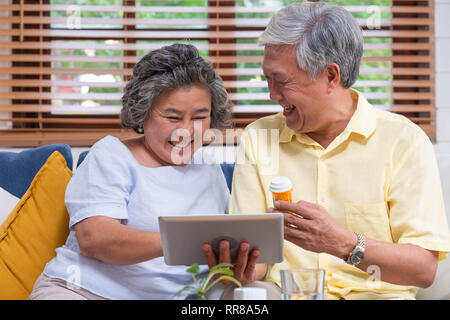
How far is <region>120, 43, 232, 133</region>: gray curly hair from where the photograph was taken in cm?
150

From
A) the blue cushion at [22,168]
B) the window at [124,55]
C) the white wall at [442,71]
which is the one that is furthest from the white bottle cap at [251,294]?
the white wall at [442,71]

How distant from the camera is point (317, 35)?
55.8 inches

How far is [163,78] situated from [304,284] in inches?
30.3

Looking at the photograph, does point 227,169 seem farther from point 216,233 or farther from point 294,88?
point 216,233

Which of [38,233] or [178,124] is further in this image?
[38,233]

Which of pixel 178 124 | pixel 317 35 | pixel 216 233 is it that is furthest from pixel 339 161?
pixel 216 233

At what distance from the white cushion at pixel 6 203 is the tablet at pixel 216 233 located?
97 centimetres

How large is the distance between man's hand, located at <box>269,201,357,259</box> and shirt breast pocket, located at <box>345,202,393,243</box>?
0.17m

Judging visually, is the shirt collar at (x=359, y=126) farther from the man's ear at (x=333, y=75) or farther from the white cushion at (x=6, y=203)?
the white cushion at (x=6, y=203)

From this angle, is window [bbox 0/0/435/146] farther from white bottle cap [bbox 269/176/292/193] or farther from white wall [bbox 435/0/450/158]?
white bottle cap [bbox 269/176/292/193]

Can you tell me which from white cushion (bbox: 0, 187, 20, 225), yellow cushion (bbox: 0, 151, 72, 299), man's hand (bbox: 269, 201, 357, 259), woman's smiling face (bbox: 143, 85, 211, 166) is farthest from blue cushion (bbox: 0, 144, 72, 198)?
man's hand (bbox: 269, 201, 357, 259)

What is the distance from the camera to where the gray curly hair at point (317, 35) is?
142 cm
